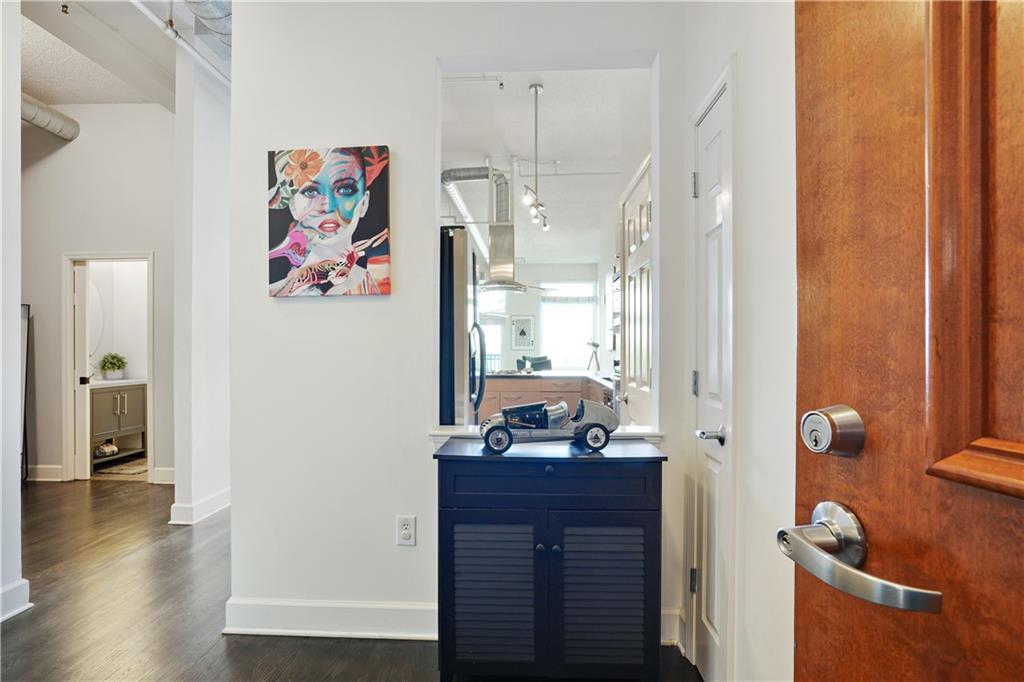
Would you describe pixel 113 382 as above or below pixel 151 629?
above

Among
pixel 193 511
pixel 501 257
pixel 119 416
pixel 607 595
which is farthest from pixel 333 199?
pixel 119 416

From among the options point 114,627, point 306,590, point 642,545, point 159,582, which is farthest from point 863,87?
point 159,582

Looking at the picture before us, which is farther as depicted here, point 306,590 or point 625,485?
point 306,590

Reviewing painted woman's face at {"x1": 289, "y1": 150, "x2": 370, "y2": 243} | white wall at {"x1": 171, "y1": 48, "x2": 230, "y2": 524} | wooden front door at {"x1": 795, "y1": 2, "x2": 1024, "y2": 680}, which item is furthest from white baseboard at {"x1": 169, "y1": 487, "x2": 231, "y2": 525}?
wooden front door at {"x1": 795, "y1": 2, "x2": 1024, "y2": 680}

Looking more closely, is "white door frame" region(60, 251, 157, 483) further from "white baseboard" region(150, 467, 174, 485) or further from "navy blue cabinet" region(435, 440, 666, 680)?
"navy blue cabinet" region(435, 440, 666, 680)

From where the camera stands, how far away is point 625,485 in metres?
1.91

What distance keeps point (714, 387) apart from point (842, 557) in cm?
143

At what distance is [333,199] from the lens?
2.33 meters

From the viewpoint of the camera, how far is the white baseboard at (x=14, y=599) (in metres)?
2.47

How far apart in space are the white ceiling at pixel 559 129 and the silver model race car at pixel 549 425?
68.8 inches

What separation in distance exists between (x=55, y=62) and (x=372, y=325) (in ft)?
13.9

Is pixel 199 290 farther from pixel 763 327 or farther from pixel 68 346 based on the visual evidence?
pixel 763 327

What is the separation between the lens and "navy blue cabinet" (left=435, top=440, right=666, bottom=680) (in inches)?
74.0

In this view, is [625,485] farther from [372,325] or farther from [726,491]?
[372,325]
